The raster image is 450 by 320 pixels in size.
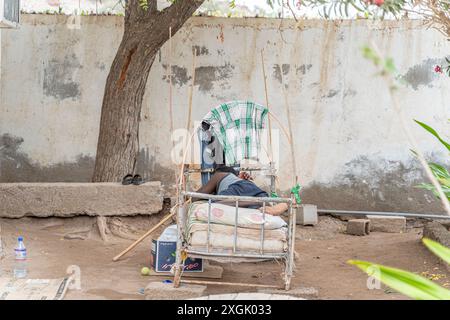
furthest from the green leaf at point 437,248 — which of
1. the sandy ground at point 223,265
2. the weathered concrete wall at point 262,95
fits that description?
the weathered concrete wall at point 262,95

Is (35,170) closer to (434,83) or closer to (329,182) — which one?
(329,182)

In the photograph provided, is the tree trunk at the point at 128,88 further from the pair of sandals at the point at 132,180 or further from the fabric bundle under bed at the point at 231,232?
the fabric bundle under bed at the point at 231,232

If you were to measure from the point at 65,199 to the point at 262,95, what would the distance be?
2.50 m

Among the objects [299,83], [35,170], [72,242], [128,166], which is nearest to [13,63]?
[35,170]

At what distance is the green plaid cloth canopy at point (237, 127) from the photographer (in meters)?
6.33

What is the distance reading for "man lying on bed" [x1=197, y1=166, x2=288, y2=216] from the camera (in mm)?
5594

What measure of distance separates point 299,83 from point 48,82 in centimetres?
286

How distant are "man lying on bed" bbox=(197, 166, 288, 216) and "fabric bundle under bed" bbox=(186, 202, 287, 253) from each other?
0.22 m

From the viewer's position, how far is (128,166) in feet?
25.8

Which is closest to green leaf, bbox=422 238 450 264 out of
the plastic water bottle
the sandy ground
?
the sandy ground

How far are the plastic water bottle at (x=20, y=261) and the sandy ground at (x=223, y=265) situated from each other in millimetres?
68

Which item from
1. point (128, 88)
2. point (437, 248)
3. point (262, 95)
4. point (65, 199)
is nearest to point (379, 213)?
point (262, 95)

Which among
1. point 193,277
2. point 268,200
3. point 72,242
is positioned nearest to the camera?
point 268,200

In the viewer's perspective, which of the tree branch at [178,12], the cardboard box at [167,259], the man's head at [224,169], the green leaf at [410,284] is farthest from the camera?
the tree branch at [178,12]
